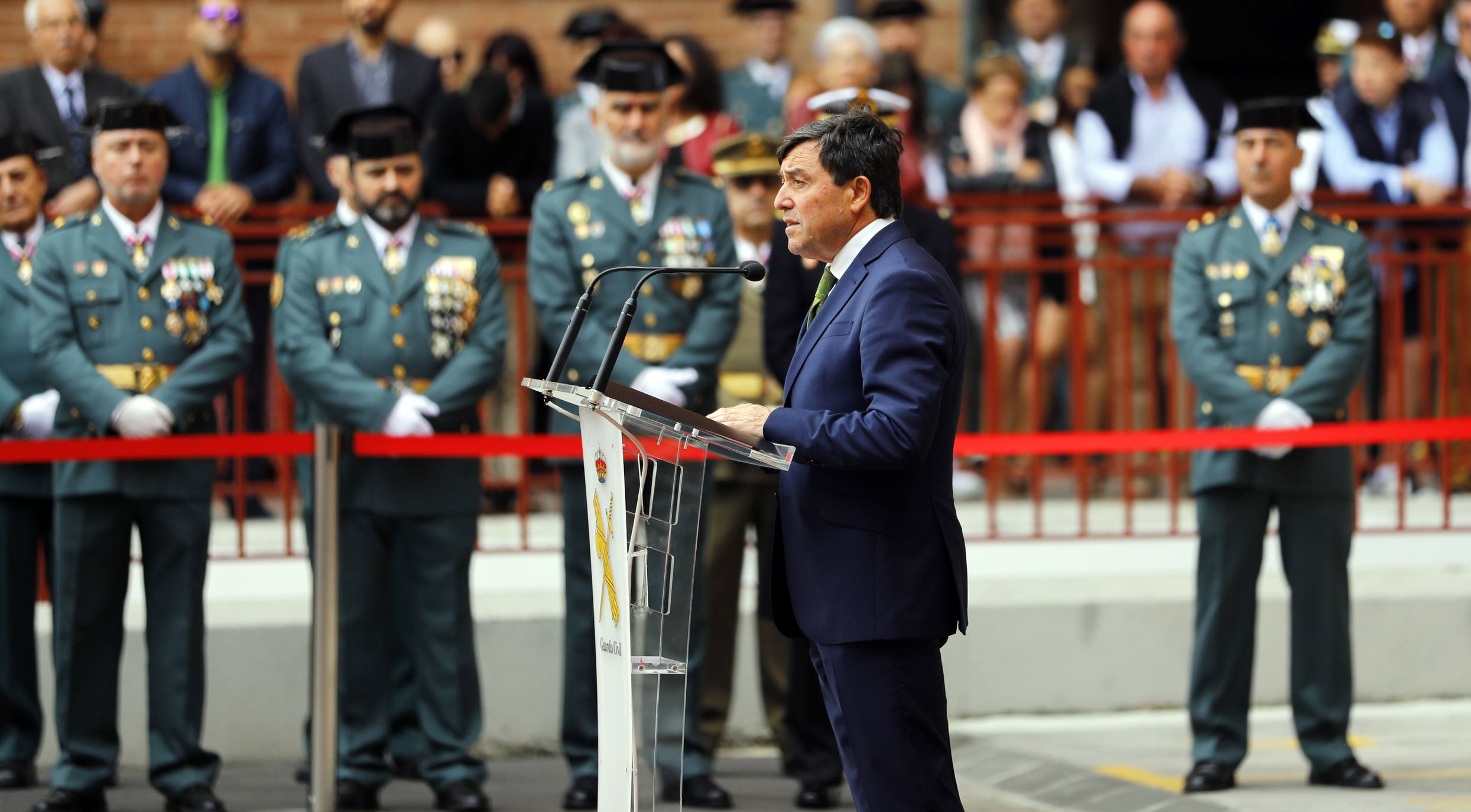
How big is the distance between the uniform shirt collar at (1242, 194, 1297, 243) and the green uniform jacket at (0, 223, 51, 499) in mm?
4072

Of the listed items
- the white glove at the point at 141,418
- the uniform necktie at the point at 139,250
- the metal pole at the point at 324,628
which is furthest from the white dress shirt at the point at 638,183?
the white glove at the point at 141,418

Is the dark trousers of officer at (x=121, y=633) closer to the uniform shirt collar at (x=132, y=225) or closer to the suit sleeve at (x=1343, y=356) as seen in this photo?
the uniform shirt collar at (x=132, y=225)

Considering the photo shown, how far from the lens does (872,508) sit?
4.29 meters

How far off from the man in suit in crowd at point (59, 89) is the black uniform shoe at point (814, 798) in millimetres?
3886

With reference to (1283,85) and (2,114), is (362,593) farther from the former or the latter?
(1283,85)

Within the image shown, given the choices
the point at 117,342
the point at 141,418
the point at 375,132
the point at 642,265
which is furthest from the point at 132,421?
the point at 642,265

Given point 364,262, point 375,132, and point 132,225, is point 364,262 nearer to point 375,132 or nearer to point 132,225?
point 375,132

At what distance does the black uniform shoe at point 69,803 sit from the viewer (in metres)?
6.09

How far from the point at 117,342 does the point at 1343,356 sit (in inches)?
157

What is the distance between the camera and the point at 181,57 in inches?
422

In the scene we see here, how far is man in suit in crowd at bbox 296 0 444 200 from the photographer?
8.84 m

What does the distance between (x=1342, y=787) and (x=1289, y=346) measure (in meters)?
1.46

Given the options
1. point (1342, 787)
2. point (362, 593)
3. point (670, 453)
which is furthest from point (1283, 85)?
point (670, 453)

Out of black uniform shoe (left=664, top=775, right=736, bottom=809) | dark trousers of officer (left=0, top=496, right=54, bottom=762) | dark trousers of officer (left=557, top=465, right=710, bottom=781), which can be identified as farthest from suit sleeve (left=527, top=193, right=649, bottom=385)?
dark trousers of officer (left=0, top=496, right=54, bottom=762)
